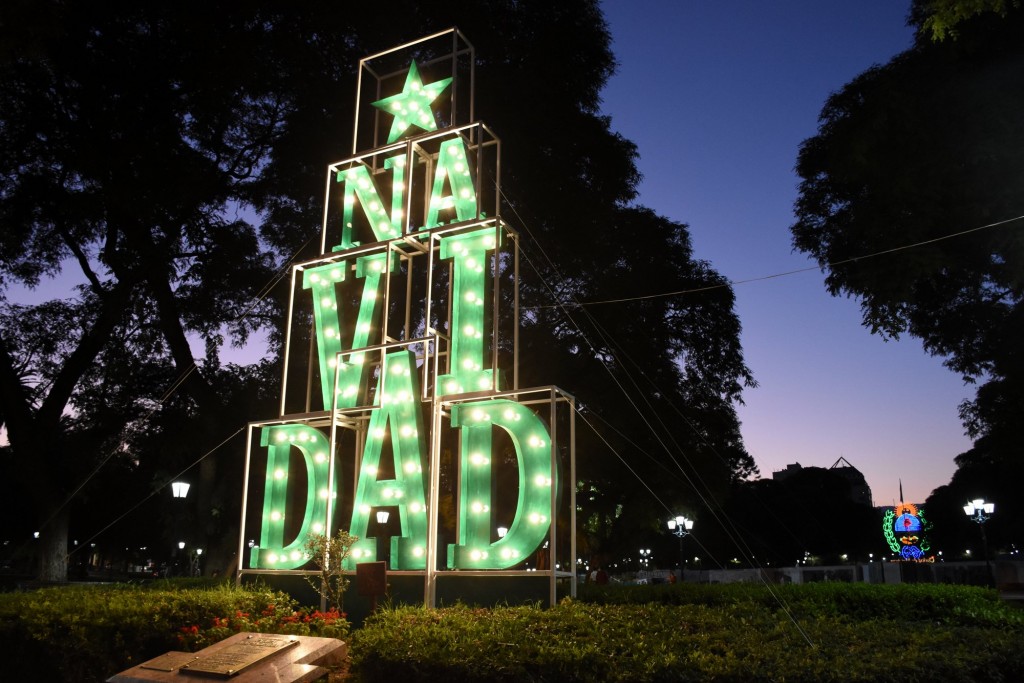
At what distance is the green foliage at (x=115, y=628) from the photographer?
8.42 m

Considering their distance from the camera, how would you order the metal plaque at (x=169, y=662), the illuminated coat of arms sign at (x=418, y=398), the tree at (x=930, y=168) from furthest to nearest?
the tree at (x=930, y=168) → the illuminated coat of arms sign at (x=418, y=398) → the metal plaque at (x=169, y=662)

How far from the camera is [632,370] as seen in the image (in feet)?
73.7

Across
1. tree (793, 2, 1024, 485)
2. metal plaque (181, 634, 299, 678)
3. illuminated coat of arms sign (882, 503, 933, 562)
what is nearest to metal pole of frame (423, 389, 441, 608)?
metal plaque (181, 634, 299, 678)

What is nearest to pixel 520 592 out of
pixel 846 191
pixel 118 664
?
pixel 118 664

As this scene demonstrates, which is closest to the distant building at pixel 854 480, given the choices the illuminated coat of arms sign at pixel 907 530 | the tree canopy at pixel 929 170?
the illuminated coat of arms sign at pixel 907 530

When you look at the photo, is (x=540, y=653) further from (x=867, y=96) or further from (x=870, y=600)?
(x=867, y=96)

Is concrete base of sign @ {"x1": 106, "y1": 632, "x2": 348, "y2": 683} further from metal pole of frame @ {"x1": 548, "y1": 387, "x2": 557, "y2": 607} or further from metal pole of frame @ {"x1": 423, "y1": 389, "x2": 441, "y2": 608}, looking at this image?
metal pole of frame @ {"x1": 548, "y1": 387, "x2": 557, "y2": 607}

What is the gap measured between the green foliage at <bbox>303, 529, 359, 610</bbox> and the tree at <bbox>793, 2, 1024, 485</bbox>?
10.7 metres

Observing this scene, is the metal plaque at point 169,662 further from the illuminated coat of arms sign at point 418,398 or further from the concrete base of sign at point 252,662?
the illuminated coat of arms sign at point 418,398

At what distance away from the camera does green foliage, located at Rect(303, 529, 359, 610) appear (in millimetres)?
10039

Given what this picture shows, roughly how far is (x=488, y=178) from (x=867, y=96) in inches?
381

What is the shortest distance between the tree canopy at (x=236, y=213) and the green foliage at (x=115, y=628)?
10.5m

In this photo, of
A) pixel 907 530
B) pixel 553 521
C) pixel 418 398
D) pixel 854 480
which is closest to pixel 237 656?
pixel 553 521

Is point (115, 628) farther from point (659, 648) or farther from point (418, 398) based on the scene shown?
point (659, 648)
